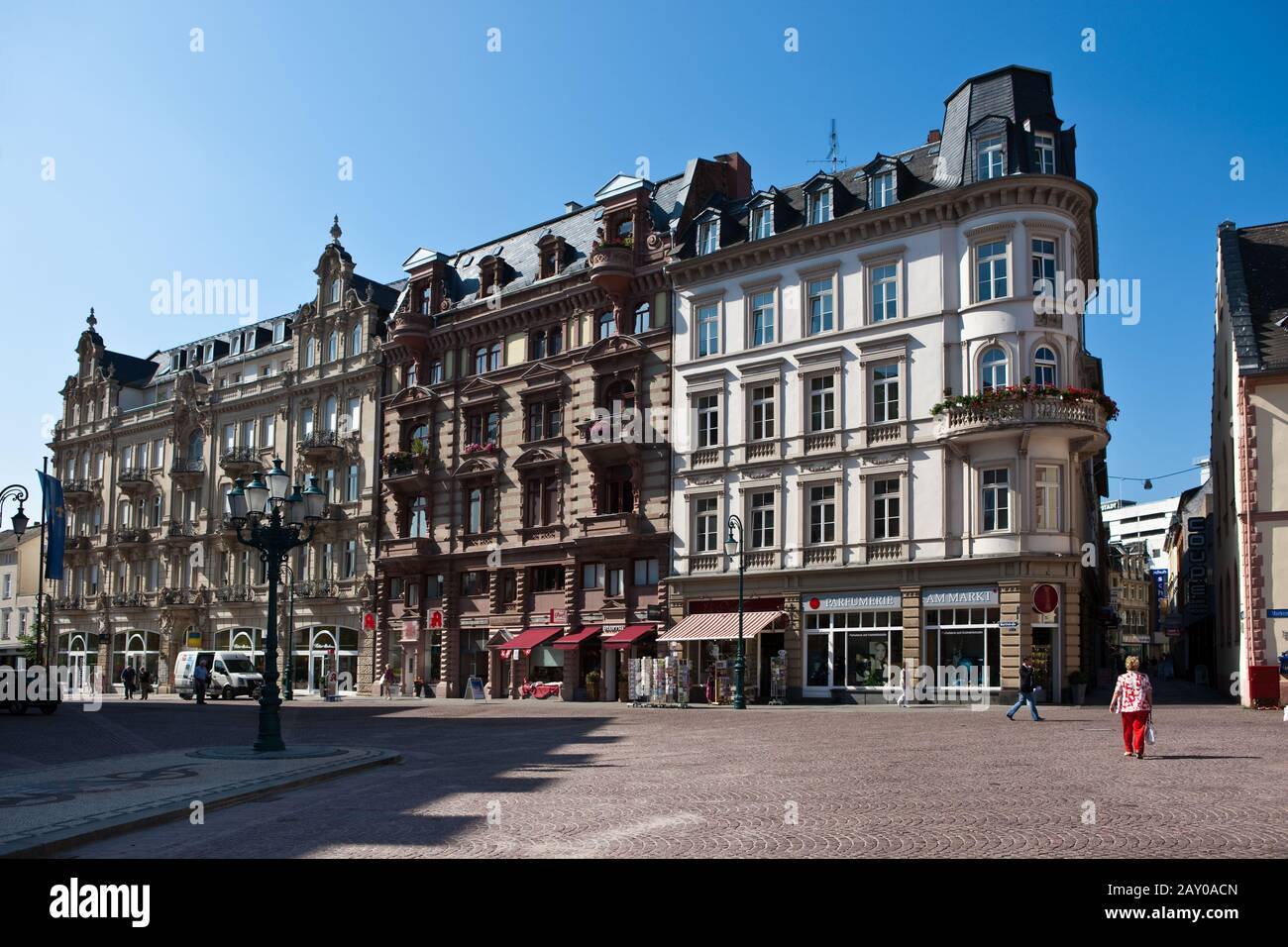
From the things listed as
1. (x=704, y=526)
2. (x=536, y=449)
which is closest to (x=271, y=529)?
(x=704, y=526)

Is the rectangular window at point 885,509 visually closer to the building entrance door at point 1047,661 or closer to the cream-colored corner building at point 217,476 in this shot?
the building entrance door at point 1047,661

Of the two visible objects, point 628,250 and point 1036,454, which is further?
point 628,250

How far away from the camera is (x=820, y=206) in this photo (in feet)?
139

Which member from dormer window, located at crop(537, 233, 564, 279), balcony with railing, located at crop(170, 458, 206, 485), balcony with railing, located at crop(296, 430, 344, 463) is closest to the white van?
balcony with railing, located at crop(296, 430, 344, 463)

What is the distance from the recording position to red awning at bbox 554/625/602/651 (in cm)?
4609

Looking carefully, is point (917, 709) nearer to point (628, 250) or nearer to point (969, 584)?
point (969, 584)

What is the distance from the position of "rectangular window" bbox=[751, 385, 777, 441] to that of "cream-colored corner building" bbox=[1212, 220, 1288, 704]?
48.3 feet

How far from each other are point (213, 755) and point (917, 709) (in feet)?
70.8

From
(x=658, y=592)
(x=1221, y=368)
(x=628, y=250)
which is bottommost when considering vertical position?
(x=658, y=592)

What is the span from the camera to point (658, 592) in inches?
1762

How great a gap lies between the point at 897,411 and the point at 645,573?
11.8m

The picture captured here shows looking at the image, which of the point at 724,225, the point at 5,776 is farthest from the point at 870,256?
the point at 5,776

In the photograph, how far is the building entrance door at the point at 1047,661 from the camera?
3634 cm
